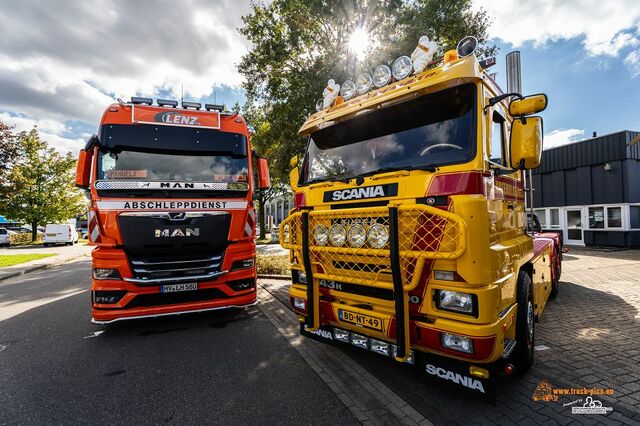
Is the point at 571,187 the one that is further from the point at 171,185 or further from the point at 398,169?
the point at 171,185

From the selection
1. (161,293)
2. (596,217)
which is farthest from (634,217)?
(161,293)

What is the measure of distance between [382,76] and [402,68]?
0.74ft

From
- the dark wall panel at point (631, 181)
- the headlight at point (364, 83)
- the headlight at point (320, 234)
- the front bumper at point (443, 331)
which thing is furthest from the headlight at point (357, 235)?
the dark wall panel at point (631, 181)

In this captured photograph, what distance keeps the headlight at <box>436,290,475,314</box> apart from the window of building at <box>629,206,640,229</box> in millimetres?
16988

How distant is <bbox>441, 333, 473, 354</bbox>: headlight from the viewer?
246 cm

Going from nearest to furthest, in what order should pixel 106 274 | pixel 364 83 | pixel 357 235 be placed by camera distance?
pixel 357 235
pixel 364 83
pixel 106 274

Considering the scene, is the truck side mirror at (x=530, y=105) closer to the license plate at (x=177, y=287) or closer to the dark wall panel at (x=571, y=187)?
the license plate at (x=177, y=287)

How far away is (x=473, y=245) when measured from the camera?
96.7 inches

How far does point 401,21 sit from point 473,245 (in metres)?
10.6

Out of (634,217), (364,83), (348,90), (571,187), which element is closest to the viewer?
(364,83)

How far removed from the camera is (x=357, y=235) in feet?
9.95

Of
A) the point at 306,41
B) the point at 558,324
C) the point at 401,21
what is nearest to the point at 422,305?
the point at 558,324

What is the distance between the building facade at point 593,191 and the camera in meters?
14.3

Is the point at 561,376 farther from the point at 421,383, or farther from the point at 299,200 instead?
the point at 299,200
